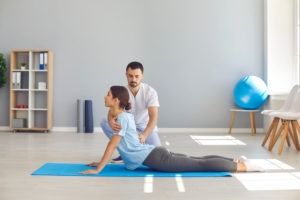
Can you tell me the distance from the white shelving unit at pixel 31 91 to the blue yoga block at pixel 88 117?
0.58 metres

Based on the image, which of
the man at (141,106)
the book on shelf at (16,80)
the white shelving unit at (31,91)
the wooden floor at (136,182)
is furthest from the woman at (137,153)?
the book on shelf at (16,80)

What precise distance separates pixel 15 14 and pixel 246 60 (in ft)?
12.4

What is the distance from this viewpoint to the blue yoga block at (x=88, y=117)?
23.4 feet

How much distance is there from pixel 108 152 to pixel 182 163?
565 millimetres

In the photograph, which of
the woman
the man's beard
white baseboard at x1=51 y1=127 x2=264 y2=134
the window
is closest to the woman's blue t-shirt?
the woman

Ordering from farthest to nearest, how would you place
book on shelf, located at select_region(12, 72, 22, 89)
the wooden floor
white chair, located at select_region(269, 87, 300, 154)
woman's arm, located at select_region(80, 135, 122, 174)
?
book on shelf, located at select_region(12, 72, 22, 89)
white chair, located at select_region(269, 87, 300, 154)
woman's arm, located at select_region(80, 135, 122, 174)
the wooden floor

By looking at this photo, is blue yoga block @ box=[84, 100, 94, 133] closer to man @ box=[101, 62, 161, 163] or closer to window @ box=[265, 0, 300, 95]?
window @ box=[265, 0, 300, 95]

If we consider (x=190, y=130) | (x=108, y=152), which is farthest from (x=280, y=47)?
(x=108, y=152)

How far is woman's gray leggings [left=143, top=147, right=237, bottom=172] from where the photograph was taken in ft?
11.1

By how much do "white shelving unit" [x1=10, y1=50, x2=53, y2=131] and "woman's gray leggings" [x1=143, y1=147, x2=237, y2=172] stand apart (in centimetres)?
404

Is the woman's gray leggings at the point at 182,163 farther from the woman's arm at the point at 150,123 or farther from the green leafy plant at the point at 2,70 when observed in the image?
the green leafy plant at the point at 2,70

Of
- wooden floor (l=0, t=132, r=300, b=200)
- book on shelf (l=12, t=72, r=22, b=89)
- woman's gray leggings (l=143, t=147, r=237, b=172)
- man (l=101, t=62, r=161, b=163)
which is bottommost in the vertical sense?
wooden floor (l=0, t=132, r=300, b=200)

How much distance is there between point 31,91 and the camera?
23.7 feet

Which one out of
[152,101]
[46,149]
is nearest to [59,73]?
[46,149]
